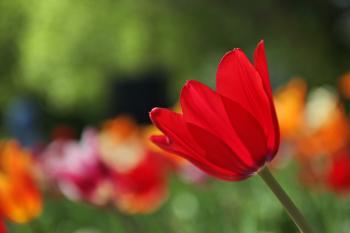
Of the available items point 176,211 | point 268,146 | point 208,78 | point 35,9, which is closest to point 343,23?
point 208,78

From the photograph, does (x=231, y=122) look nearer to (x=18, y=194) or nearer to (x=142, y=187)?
(x=18, y=194)

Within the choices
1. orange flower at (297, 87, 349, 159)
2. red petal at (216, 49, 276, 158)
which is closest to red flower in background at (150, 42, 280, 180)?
red petal at (216, 49, 276, 158)

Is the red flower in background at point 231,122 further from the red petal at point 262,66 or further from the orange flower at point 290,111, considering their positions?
the orange flower at point 290,111

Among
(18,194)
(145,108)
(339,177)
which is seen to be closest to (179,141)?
(18,194)

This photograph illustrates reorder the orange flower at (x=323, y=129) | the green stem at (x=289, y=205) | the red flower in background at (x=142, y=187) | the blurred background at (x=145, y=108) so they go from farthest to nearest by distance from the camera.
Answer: the orange flower at (x=323, y=129) < the red flower in background at (x=142, y=187) < the blurred background at (x=145, y=108) < the green stem at (x=289, y=205)

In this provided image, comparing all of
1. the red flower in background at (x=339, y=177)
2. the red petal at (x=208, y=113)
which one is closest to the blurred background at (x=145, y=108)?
the red flower in background at (x=339, y=177)

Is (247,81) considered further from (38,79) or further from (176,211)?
(38,79)
